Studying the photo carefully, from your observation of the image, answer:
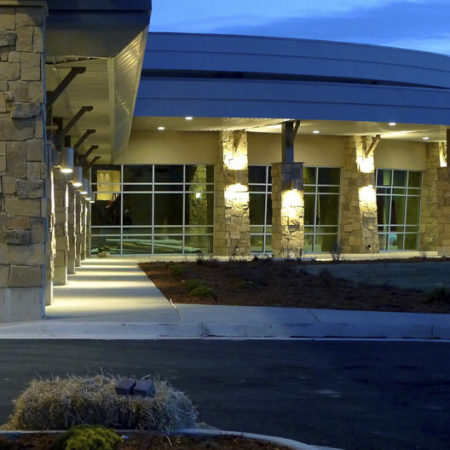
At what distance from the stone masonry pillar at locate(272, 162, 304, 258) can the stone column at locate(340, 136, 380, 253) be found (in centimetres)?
585

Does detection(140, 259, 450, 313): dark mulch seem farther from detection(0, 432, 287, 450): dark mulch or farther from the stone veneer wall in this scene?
the stone veneer wall

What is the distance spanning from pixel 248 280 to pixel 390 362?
11837mm

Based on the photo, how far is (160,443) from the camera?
655cm

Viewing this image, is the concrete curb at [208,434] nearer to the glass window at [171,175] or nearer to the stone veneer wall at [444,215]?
the stone veneer wall at [444,215]

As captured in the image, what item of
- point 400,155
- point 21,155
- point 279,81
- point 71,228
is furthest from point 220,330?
point 400,155

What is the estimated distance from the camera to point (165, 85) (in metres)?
37.9

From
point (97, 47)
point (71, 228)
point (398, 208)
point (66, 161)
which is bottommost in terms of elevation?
point (71, 228)

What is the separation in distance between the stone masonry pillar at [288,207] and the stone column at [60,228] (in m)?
17.5

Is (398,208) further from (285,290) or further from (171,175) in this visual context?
(285,290)

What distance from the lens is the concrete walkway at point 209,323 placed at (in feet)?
48.5

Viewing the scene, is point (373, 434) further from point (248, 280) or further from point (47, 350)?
point (248, 280)

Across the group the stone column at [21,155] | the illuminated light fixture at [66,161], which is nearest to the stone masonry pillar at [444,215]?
the illuminated light fixture at [66,161]

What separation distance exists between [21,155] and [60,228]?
884cm

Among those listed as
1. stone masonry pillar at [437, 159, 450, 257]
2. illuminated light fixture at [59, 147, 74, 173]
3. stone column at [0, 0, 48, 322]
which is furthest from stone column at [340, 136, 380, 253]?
stone column at [0, 0, 48, 322]
